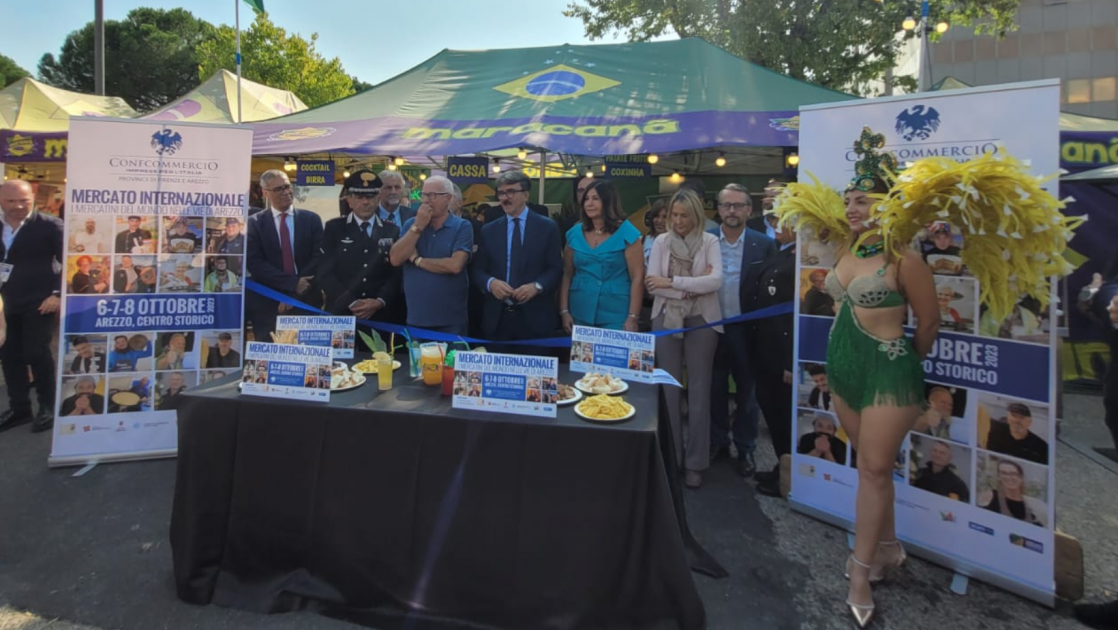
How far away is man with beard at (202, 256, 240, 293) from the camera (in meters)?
3.90

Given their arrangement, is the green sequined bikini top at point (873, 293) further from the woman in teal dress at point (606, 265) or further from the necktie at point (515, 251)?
the necktie at point (515, 251)

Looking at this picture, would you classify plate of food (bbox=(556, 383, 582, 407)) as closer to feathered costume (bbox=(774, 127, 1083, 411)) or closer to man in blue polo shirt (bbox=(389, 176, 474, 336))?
feathered costume (bbox=(774, 127, 1083, 411))

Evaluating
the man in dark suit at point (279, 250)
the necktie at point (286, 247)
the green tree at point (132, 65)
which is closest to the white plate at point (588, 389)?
the man in dark suit at point (279, 250)

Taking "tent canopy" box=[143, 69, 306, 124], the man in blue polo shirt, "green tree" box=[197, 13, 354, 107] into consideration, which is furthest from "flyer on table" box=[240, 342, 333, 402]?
"green tree" box=[197, 13, 354, 107]

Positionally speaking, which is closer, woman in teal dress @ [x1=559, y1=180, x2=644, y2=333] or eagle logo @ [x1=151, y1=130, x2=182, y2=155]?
woman in teal dress @ [x1=559, y1=180, x2=644, y2=333]

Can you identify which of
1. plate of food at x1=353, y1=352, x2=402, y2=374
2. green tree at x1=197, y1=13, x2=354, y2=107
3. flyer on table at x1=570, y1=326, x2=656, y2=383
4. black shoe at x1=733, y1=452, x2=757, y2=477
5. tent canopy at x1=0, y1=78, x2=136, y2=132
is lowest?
black shoe at x1=733, y1=452, x2=757, y2=477

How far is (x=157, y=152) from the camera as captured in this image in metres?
3.77

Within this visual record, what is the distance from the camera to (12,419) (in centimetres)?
449

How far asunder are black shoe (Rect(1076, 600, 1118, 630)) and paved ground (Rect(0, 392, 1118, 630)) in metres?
0.06

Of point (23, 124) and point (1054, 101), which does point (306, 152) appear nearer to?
point (1054, 101)

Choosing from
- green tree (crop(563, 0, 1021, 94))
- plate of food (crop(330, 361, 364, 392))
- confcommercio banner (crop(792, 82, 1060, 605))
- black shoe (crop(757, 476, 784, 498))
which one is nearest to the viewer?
confcommercio banner (crop(792, 82, 1060, 605))

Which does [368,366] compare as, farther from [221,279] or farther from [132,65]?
[132,65]

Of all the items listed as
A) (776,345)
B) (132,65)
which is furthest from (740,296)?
(132,65)

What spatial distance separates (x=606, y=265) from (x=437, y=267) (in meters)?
1.06
